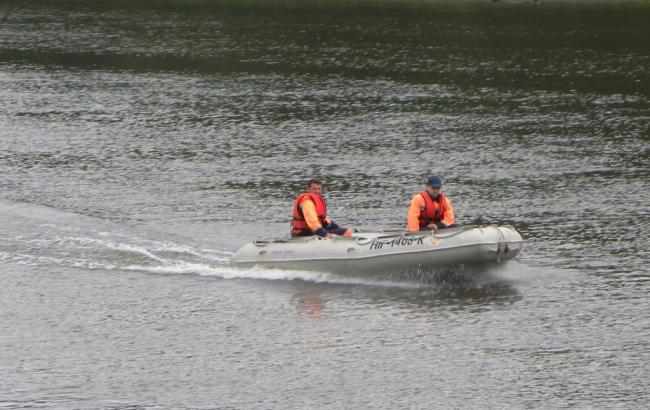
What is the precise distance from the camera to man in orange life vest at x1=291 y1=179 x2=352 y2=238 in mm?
23438

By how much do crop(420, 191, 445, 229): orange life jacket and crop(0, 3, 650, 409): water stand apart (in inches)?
43.9

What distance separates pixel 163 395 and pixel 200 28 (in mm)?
43346

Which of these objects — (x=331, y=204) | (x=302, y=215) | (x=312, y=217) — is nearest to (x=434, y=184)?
(x=312, y=217)

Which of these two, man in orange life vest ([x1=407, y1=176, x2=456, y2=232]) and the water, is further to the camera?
man in orange life vest ([x1=407, y1=176, x2=456, y2=232])

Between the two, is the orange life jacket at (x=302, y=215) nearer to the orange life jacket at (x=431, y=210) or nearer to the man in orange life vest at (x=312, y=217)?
the man in orange life vest at (x=312, y=217)

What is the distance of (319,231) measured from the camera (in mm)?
23484

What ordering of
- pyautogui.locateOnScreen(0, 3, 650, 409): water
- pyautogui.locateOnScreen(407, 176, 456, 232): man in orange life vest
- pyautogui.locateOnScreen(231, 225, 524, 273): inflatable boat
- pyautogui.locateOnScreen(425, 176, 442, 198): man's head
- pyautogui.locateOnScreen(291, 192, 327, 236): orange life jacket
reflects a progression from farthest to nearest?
1. pyautogui.locateOnScreen(291, 192, 327, 236): orange life jacket
2. pyautogui.locateOnScreen(407, 176, 456, 232): man in orange life vest
3. pyautogui.locateOnScreen(425, 176, 442, 198): man's head
4. pyautogui.locateOnScreen(231, 225, 524, 273): inflatable boat
5. pyautogui.locateOnScreen(0, 3, 650, 409): water

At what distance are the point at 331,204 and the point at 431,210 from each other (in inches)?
249

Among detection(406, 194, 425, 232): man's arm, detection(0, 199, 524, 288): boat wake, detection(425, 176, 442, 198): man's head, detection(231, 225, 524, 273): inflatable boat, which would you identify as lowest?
detection(0, 199, 524, 288): boat wake

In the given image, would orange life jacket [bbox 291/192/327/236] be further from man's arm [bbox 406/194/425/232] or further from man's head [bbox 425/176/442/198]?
man's head [bbox 425/176/442/198]

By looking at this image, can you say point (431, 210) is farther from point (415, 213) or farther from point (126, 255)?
point (126, 255)

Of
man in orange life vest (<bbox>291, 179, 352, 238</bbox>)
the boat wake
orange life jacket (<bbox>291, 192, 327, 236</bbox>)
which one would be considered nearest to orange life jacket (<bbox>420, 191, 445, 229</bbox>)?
the boat wake

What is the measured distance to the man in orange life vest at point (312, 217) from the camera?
2344cm

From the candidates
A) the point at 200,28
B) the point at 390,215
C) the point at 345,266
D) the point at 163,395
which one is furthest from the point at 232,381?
the point at 200,28
